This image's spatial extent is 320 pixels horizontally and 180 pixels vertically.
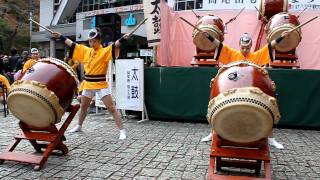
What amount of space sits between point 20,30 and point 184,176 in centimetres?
2997

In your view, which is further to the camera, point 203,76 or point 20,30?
point 20,30

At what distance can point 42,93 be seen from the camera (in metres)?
4.28

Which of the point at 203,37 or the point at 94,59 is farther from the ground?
the point at 203,37

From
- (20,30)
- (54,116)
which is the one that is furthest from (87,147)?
(20,30)

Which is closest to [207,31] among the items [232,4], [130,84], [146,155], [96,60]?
[130,84]

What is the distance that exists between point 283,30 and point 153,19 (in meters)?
2.48

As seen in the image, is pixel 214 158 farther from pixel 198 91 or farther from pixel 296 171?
pixel 198 91

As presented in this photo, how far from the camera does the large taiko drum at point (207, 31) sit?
7801 millimetres

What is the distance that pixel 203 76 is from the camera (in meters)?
7.47

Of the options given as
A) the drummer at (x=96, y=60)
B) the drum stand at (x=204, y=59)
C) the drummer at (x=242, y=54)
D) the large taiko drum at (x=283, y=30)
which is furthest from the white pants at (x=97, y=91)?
the large taiko drum at (x=283, y=30)

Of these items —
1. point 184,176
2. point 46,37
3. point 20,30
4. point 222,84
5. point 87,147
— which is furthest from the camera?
point 20,30

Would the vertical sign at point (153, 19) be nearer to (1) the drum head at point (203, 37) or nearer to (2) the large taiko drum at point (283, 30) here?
(1) the drum head at point (203, 37)

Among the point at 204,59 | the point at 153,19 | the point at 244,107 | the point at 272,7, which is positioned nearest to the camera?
the point at 244,107

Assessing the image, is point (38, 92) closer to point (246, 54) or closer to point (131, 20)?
point (246, 54)
